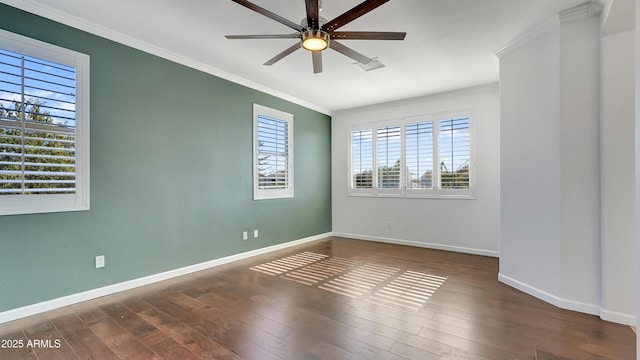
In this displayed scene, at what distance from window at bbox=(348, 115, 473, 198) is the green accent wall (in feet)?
7.34

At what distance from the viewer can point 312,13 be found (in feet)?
6.84

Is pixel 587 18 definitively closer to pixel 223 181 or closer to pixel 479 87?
pixel 479 87

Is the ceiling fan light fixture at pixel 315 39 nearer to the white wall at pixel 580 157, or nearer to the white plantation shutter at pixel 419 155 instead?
the white wall at pixel 580 157

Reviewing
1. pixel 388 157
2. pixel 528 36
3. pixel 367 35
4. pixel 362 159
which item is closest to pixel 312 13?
pixel 367 35

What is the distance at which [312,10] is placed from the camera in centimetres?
203

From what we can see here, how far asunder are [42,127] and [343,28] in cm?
306

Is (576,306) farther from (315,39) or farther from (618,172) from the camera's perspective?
(315,39)

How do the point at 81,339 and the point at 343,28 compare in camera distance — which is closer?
the point at 81,339

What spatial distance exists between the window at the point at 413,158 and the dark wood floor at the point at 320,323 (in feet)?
6.25

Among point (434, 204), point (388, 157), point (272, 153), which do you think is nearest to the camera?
point (272, 153)

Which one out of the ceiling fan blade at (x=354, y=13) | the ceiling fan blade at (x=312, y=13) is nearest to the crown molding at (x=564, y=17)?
the ceiling fan blade at (x=354, y=13)

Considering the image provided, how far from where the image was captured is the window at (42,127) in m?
2.51

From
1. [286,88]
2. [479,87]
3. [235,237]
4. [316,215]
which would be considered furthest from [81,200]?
[479,87]

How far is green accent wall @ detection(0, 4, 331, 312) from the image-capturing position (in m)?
2.67
